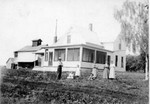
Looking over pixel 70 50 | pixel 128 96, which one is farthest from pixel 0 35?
pixel 70 50

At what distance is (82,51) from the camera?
16.0 meters

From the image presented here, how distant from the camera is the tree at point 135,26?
9.60 meters

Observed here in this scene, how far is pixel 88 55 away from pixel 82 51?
0.82m

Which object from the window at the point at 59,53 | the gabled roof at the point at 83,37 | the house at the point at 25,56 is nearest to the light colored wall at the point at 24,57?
the house at the point at 25,56

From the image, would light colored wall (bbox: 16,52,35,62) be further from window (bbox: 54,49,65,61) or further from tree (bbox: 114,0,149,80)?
tree (bbox: 114,0,149,80)

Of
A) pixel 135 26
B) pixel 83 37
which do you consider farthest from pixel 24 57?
pixel 135 26

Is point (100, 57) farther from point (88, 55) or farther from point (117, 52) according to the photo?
point (117, 52)

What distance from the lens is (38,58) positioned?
1939 centimetres

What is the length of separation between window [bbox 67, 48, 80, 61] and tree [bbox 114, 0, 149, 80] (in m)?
5.65

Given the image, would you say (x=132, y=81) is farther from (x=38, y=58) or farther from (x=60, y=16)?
(x=38, y=58)

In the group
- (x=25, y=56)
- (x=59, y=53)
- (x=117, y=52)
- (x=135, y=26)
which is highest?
(x=135, y=26)

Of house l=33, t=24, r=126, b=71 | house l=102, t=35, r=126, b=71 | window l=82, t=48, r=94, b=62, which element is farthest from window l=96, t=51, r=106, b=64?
house l=102, t=35, r=126, b=71

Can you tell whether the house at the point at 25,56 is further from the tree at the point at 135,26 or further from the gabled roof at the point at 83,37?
the tree at the point at 135,26

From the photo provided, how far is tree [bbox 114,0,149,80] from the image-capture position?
9.60 m
